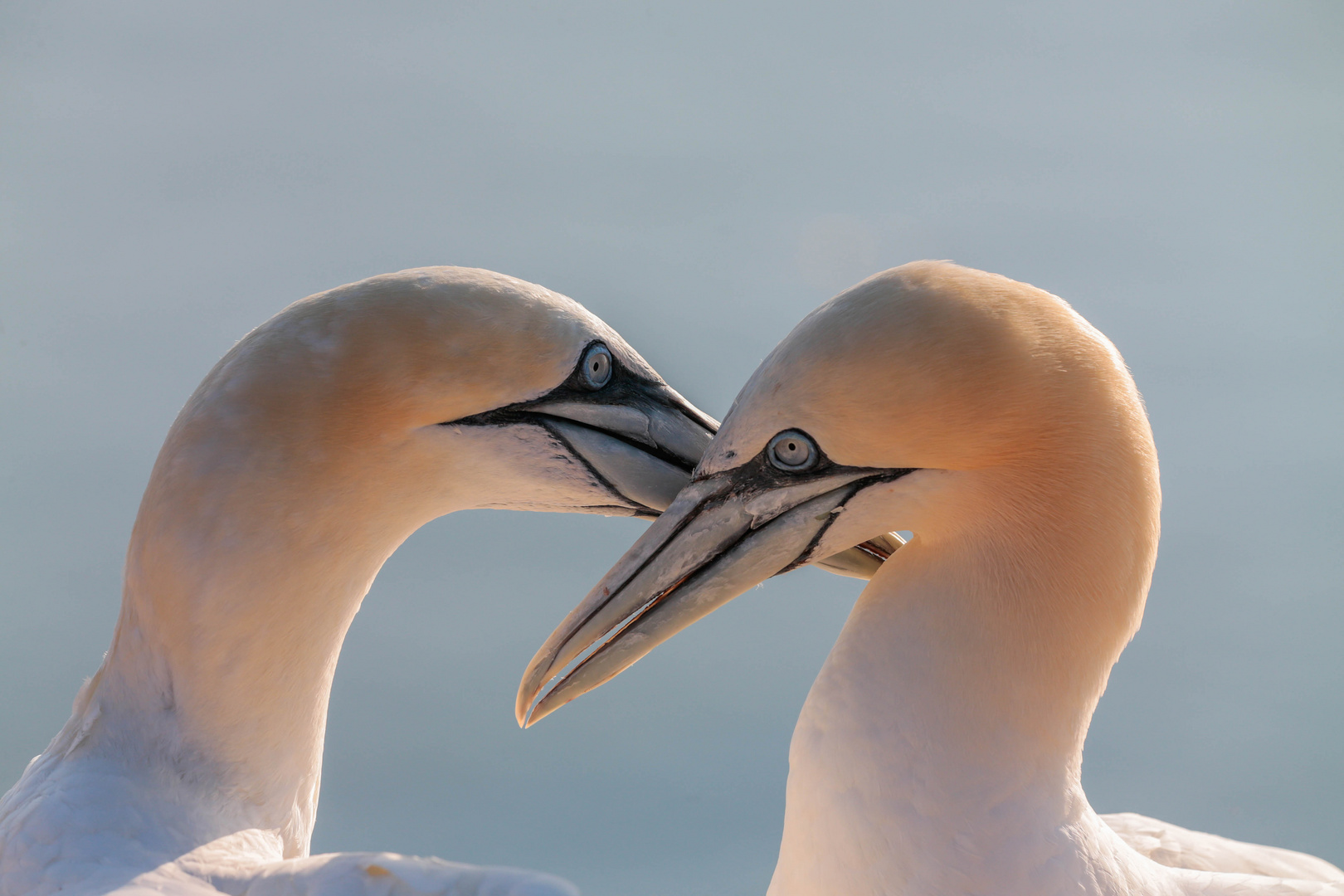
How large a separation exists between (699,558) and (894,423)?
479 millimetres

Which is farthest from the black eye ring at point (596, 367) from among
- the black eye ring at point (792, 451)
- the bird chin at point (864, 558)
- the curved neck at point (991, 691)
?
the curved neck at point (991, 691)

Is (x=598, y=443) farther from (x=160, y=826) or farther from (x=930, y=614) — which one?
(x=160, y=826)

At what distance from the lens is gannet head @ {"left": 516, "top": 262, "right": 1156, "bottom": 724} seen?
82.0 inches

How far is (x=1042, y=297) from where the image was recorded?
216 centimetres

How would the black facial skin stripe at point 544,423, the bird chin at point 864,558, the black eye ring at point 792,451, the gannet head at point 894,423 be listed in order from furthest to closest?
the bird chin at point 864,558, the black facial skin stripe at point 544,423, the black eye ring at point 792,451, the gannet head at point 894,423

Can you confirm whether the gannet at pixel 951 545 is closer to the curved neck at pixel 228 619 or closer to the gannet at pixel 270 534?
Result: the gannet at pixel 270 534

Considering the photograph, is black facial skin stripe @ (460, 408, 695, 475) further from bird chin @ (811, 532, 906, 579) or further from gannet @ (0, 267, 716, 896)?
bird chin @ (811, 532, 906, 579)

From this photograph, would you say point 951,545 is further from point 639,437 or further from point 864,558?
point 639,437

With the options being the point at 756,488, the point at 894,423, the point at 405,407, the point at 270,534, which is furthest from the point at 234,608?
the point at 894,423

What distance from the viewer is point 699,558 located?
92.1 inches

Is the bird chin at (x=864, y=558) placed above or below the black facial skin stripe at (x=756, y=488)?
below

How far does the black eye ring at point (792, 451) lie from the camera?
2.19 meters

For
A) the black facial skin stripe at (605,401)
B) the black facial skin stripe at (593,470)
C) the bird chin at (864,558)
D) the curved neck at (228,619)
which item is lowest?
the curved neck at (228,619)

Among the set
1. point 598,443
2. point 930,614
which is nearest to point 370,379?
point 598,443
